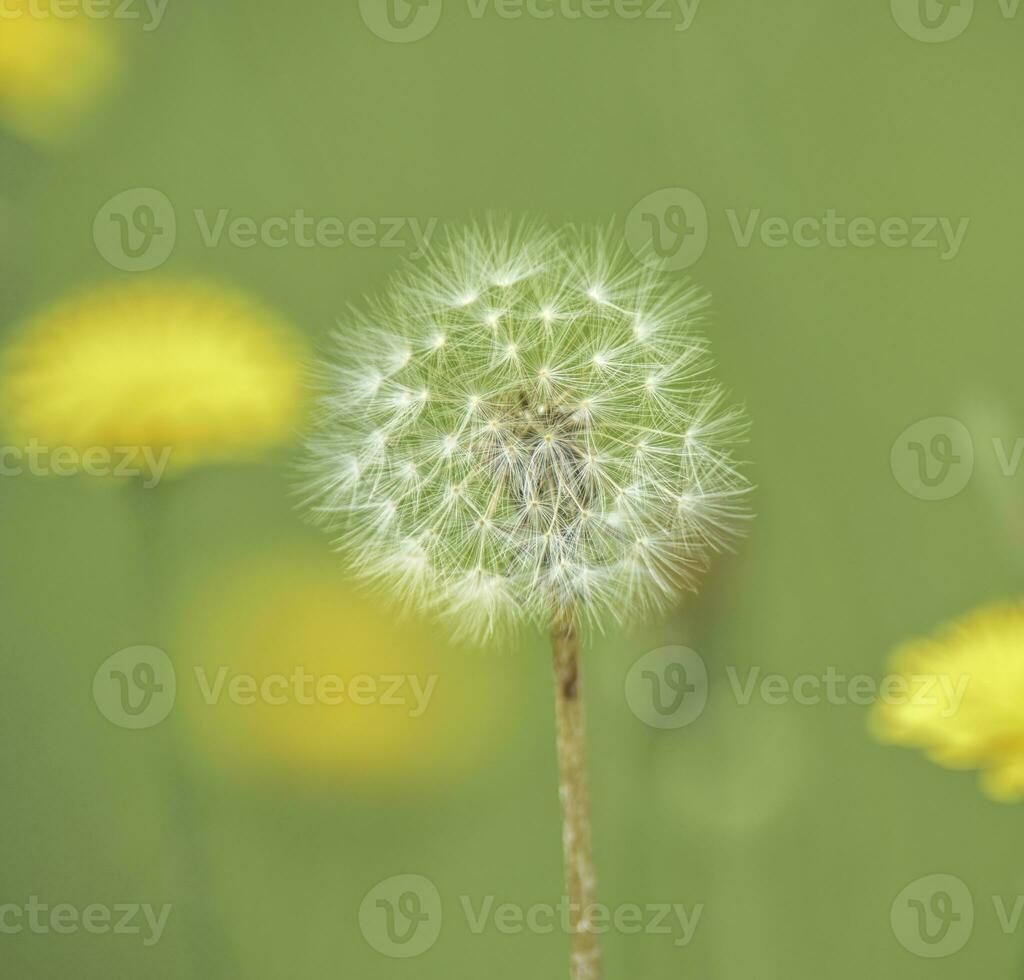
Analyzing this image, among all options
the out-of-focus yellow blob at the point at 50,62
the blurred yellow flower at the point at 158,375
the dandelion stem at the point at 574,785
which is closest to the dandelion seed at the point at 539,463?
the dandelion stem at the point at 574,785

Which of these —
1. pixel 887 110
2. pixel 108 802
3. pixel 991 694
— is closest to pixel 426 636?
pixel 108 802

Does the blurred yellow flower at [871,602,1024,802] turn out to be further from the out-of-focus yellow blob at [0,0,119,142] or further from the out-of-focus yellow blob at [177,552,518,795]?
the out-of-focus yellow blob at [0,0,119,142]

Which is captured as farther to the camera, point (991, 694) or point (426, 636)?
point (426, 636)

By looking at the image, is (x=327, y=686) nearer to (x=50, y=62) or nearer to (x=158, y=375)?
(x=158, y=375)

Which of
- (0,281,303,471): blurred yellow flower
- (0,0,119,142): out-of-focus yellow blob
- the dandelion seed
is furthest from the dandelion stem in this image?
(0,0,119,142): out-of-focus yellow blob

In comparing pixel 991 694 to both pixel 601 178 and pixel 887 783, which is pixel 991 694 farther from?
pixel 601 178

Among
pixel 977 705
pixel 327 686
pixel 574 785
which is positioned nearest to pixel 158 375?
pixel 327 686
